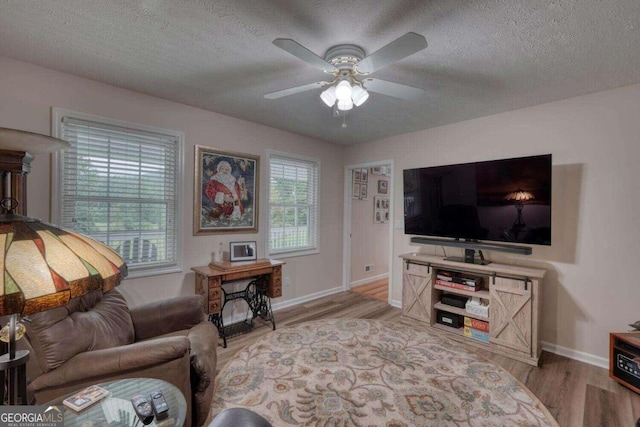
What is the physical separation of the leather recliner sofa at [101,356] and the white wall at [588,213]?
3.09 meters

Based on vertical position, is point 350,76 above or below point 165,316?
above

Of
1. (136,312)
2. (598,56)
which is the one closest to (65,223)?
(136,312)

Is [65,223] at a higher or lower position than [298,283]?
higher

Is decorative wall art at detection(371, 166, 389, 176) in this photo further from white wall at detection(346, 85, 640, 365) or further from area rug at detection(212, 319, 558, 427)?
area rug at detection(212, 319, 558, 427)

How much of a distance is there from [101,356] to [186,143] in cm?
215

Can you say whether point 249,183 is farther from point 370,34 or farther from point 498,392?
point 498,392

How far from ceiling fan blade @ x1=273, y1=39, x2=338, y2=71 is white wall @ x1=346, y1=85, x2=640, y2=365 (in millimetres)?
2410

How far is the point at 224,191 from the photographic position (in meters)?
3.31

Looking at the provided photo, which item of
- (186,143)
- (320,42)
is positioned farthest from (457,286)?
(186,143)

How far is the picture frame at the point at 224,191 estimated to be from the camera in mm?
3107

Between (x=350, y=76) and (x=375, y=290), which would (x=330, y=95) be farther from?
(x=375, y=290)

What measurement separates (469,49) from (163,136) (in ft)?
9.08

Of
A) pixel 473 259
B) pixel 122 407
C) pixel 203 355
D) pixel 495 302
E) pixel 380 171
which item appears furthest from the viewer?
pixel 380 171

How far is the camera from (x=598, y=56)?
75.7 inches
